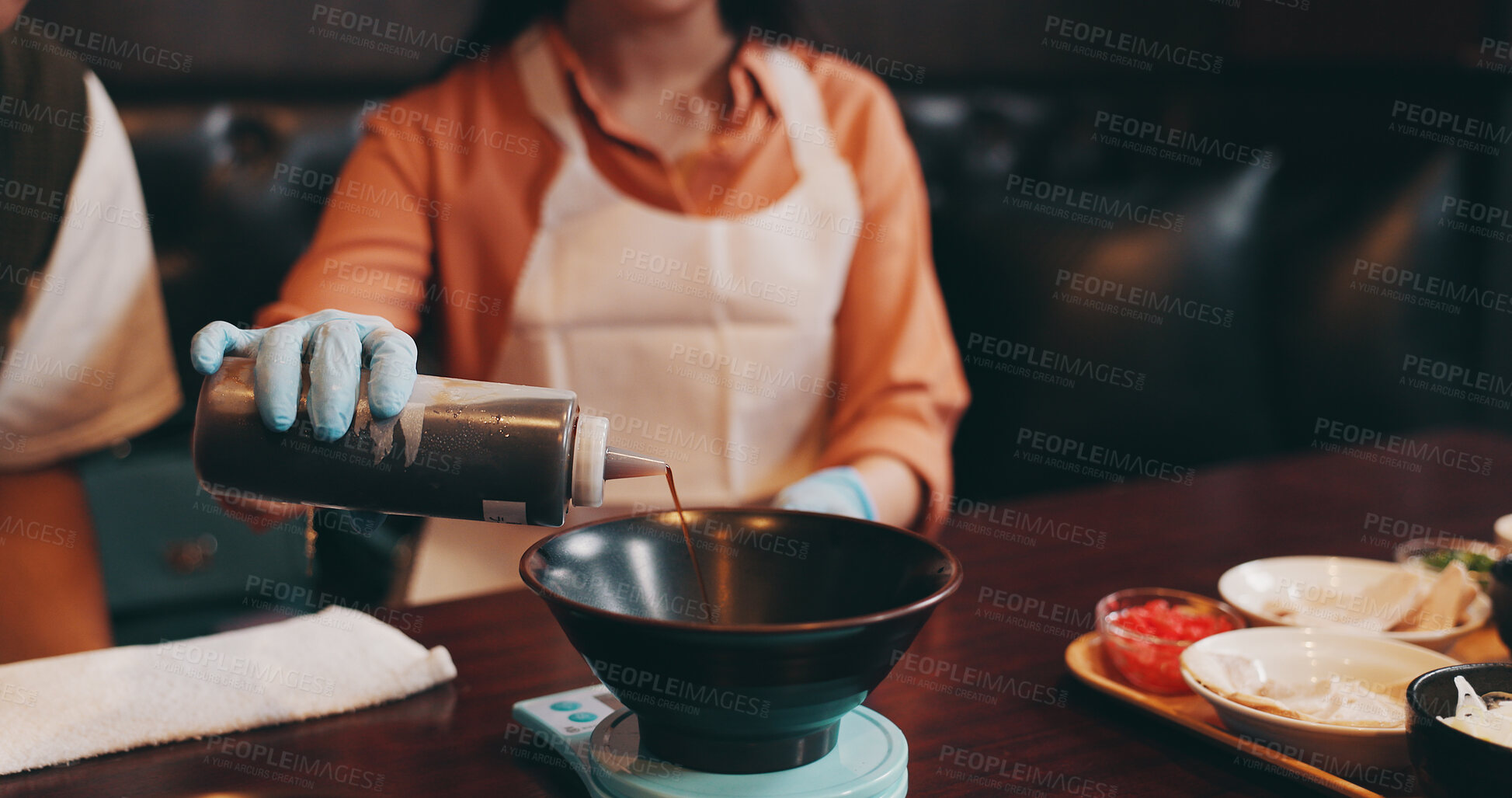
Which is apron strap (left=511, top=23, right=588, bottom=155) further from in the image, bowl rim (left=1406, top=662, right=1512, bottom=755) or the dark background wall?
bowl rim (left=1406, top=662, right=1512, bottom=755)

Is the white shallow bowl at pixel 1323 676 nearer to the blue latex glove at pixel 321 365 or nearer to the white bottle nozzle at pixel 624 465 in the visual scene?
the white bottle nozzle at pixel 624 465

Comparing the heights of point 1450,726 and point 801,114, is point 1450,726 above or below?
below

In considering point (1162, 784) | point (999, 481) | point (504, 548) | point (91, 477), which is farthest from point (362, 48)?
point (1162, 784)

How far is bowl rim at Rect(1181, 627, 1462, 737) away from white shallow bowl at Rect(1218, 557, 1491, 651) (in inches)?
3.4

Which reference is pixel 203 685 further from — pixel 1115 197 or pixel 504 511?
pixel 1115 197

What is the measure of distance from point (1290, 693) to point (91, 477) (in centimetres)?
183

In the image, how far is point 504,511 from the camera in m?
0.74

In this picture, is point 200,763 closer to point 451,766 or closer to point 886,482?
point 451,766

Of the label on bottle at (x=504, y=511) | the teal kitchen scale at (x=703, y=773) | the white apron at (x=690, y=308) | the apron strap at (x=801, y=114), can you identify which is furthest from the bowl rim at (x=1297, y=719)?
the apron strap at (x=801, y=114)

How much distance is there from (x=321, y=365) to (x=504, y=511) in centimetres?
16

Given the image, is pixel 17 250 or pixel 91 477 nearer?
pixel 17 250

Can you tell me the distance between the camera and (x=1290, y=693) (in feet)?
2.71

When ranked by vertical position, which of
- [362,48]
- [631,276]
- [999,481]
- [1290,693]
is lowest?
[999,481]

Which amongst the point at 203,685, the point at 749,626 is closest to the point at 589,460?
the point at 749,626
